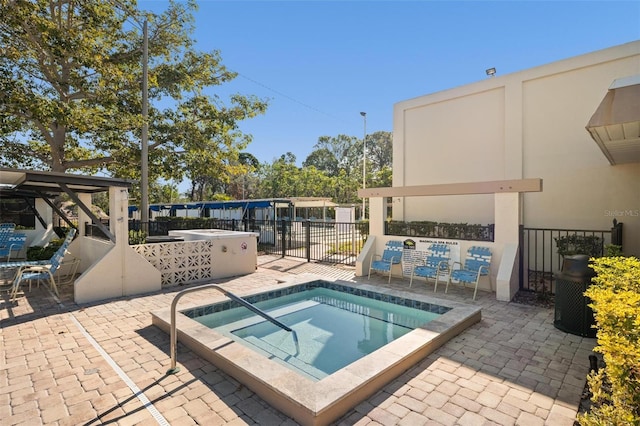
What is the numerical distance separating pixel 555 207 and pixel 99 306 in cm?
1282

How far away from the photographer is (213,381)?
11.5 feet

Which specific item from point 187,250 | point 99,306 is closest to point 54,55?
point 187,250

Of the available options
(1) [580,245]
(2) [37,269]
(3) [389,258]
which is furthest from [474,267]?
(2) [37,269]

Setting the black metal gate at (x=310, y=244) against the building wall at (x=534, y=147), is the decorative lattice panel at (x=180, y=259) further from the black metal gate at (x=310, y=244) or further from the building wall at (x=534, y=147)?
→ the building wall at (x=534, y=147)

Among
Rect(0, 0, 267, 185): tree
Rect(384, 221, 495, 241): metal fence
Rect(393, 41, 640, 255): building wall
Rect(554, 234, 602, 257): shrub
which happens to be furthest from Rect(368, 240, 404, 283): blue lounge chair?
Rect(0, 0, 267, 185): tree

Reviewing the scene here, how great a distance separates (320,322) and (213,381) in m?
2.82

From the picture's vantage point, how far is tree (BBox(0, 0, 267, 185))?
10047 millimetres

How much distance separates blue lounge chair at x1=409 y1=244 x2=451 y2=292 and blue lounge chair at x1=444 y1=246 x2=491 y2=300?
299mm

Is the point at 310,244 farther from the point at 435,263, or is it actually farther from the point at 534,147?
the point at 534,147

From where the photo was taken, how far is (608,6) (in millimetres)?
8539

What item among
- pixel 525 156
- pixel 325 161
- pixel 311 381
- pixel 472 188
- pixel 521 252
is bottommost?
pixel 311 381

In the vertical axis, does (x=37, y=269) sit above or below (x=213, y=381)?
above

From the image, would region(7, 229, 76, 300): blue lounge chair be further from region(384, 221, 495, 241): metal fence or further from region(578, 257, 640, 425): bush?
region(578, 257, 640, 425): bush

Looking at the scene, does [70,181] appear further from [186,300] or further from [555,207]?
[555,207]
